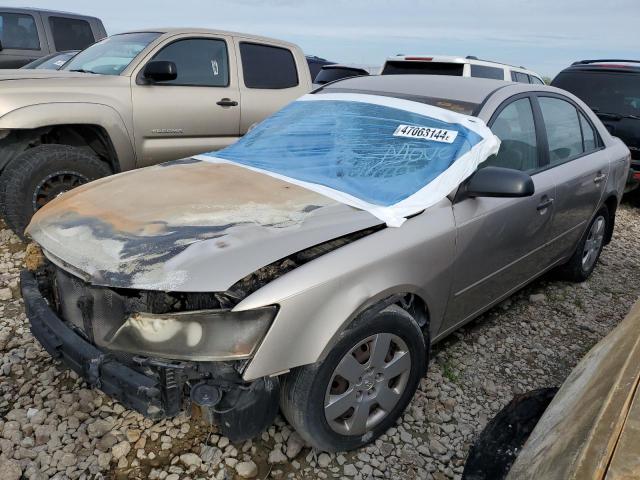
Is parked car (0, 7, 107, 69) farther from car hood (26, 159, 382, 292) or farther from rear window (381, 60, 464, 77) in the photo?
car hood (26, 159, 382, 292)

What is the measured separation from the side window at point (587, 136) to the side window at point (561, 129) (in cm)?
7

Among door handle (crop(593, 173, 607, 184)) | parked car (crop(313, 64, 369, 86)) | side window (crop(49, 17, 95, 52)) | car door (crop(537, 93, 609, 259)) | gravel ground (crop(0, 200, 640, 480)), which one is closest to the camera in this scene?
gravel ground (crop(0, 200, 640, 480))

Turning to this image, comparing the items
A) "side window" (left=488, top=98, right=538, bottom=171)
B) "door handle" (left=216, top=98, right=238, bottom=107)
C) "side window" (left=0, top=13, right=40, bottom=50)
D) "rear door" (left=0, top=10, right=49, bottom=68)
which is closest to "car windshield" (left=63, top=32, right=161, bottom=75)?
"door handle" (left=216, top=98, right=238, bottom=107)

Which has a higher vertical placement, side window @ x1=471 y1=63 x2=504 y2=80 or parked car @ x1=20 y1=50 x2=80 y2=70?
side window @ x1=471 y1=63 x2=504 y2=80

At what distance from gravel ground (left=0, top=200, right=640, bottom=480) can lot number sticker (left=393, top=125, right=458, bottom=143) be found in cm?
132

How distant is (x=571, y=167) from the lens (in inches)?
132

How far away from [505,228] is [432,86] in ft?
3.20

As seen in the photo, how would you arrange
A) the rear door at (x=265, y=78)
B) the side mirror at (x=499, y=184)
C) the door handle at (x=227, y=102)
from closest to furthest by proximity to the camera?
the side mirror at (x=499, y=184), the door handle at (x=227, y=102), the rear door at (x=265, y=78)

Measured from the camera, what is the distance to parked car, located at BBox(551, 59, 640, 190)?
6.25 meters

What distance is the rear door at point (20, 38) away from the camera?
26.8ft

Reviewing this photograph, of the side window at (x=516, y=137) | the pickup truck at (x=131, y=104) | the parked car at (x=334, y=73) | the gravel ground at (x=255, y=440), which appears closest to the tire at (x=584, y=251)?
the gravel ground at (x=255, y=440)

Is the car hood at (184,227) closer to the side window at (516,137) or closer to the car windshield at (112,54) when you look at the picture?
the side window at (516,137)

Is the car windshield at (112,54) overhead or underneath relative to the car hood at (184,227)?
overhead

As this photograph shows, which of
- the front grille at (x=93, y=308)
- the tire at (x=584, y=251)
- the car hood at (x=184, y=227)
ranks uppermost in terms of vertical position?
the car hood at (x=184, y=227)
